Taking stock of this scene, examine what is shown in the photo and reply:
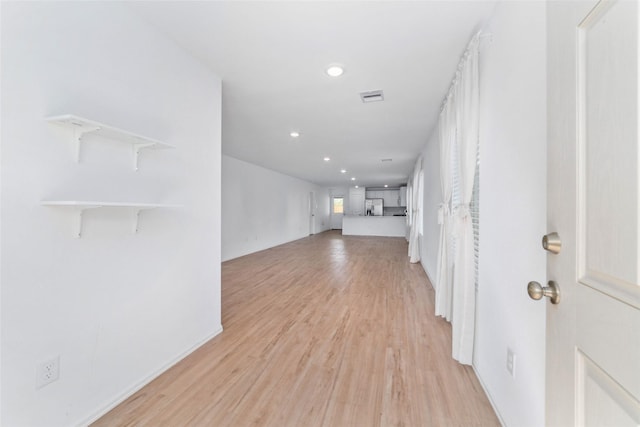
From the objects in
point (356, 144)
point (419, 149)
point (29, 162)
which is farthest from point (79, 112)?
point (419, 149)

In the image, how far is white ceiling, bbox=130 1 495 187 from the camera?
68.8 inches

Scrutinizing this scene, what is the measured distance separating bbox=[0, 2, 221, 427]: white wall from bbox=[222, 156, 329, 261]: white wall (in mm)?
4119

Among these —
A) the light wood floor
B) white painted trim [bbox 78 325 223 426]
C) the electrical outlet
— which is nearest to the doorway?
the light wood floor

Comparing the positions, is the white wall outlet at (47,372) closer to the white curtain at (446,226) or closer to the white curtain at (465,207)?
the white curtain at (465,207)

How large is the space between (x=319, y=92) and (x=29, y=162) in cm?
236

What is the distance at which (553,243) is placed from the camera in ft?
2.55

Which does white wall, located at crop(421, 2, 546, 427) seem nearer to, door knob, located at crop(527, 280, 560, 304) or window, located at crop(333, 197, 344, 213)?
door knob, located at crop(527, 280, 560, 304)

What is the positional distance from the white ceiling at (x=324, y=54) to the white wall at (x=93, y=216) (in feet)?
1.13

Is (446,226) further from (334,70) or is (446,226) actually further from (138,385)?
(138,385)

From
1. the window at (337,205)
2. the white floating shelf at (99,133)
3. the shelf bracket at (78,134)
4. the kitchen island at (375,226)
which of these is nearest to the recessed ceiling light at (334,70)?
the white floating shelf at (99,133)

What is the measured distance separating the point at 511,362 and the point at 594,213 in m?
1.18

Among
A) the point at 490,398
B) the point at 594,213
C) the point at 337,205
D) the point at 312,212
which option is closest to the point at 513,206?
the point at 594,213

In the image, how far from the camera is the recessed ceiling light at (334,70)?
239 cm

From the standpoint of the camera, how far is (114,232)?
5.60 feet
